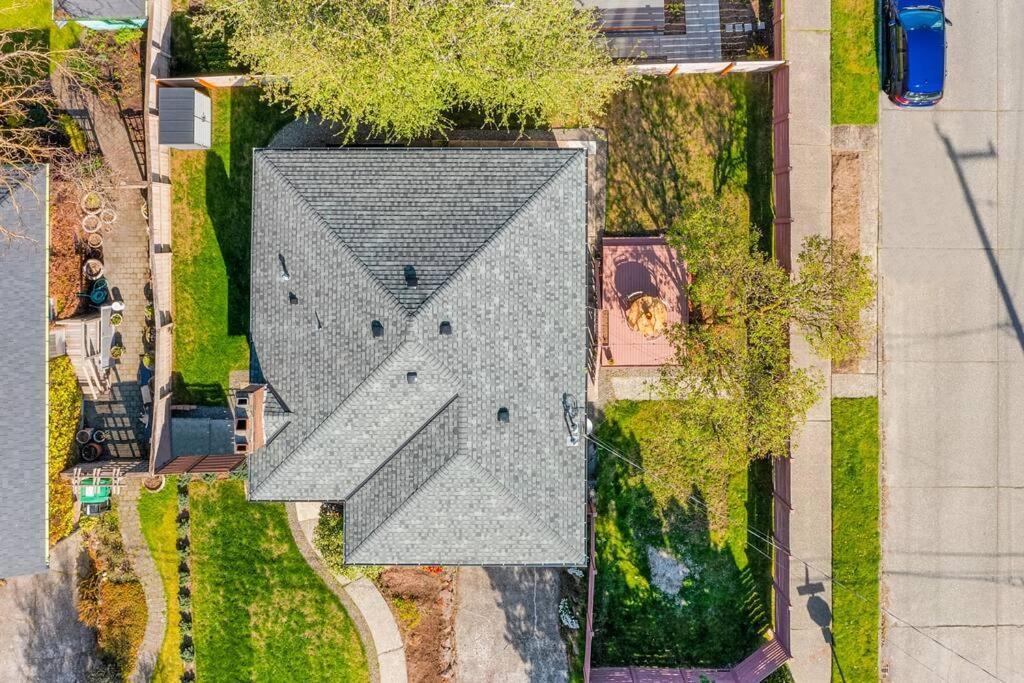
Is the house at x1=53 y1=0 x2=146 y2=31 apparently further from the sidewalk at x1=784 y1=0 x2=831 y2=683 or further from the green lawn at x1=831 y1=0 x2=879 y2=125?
the green lawn at x1=831 y1=0 x2=879 y2=125

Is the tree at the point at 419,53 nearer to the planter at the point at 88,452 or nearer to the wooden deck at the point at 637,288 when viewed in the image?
the wooden deck at the point at 637,288

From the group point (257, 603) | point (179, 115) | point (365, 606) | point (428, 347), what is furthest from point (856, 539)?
point (179, 115)

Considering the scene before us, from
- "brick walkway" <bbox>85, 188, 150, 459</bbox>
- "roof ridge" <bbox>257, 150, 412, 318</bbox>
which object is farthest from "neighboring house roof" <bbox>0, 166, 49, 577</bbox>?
"roof ridge" <bbox>257, 150, 412, 318</bbox>

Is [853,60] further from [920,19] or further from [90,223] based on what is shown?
[90,223]

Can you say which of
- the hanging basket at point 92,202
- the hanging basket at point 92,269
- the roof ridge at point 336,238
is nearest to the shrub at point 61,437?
the hanging basket at point 92,269

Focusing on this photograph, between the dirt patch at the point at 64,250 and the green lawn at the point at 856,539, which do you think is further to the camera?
the green lawn at the point at 856,539
